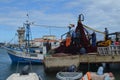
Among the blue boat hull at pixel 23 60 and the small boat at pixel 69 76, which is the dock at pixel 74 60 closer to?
the small boat at pixel 69 76

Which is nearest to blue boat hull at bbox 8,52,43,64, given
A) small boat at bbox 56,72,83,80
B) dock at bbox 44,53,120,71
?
dock at bbox 44,53,120,71

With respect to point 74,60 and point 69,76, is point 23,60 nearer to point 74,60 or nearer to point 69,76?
point 74,60

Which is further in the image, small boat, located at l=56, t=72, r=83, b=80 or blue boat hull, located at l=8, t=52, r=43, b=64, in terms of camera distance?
blue boat hull, located at l=8, t=52, r=43, b=64

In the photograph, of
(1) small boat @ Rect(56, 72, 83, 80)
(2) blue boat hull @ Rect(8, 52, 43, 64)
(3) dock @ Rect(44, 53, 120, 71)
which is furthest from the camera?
(2) blue boat hull @ Rect(8, 52, 43, 64)

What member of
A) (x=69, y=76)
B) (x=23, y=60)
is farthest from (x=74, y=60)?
(x=23, y=60)

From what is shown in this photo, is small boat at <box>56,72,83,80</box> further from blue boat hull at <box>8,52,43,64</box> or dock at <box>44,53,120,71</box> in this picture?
blue boat hull at <box>8,52,43,64</box>

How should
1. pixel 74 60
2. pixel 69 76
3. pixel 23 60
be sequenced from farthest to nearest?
pixel 23 60 < pixel 74 60 < pixel 69 76

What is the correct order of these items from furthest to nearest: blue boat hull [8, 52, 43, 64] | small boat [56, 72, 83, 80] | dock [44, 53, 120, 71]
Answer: blue boat hull [8, 52, 43, 64] → dock [44, 53, 120, 71] → small boat [56, 72, 83, 80]

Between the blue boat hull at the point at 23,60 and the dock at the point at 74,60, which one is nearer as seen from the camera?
the dock at the point at 74,60

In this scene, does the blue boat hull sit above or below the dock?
below

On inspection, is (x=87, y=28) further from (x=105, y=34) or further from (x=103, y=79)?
(x=103, y=79)

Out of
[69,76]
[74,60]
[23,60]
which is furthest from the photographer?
[23,60]

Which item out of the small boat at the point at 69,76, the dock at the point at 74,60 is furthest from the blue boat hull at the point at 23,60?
the small boat at the point at 69,76

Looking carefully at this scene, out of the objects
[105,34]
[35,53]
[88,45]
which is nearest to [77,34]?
[88,45]
